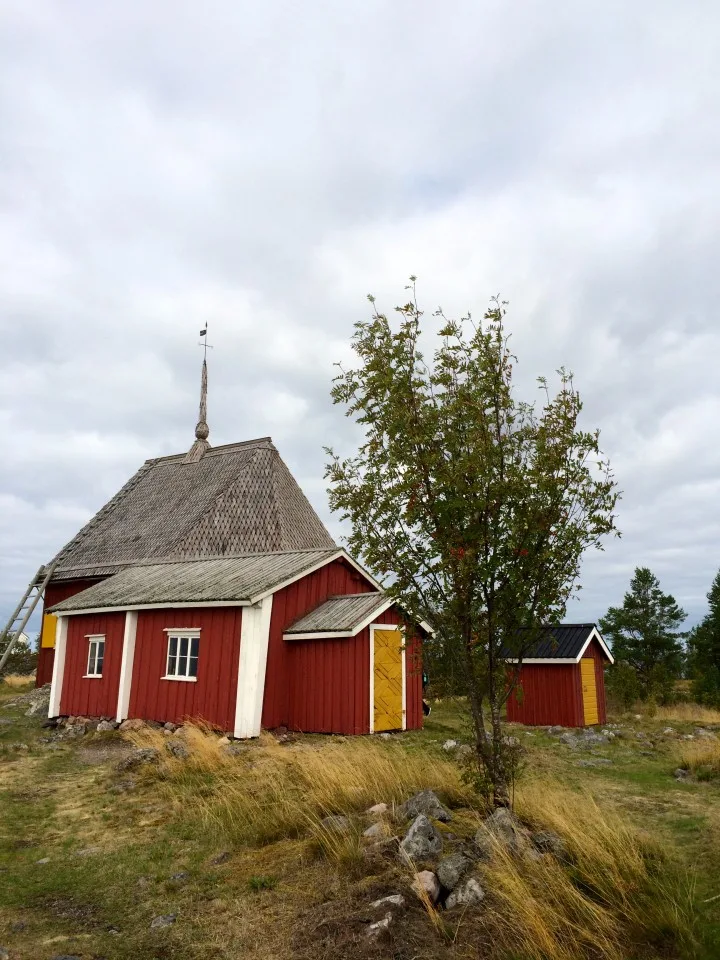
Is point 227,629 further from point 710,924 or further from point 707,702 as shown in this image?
point 707,702

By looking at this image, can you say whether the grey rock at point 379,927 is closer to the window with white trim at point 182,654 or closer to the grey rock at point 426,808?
the grey rock at point 426,808

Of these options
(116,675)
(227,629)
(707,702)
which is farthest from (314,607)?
(707,702)

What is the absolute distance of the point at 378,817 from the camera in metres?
7.01

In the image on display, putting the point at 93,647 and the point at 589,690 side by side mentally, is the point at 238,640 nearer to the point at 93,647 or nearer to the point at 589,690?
the point at 93,647

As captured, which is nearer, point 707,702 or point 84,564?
point 84,564

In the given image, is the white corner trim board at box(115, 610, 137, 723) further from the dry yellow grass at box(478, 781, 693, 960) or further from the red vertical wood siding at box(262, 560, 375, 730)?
the dry yellow grass at box(478, 781, 693, 960)

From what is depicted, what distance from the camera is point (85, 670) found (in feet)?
63.3

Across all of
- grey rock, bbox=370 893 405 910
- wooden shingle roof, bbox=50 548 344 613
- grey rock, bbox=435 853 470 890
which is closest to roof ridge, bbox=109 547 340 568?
wooden shingle roof, bbox=50 548 344 613

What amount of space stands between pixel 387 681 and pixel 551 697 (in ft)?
25.4

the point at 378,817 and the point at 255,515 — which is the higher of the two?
the point at 255,515

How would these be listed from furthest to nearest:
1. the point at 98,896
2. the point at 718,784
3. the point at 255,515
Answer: the point at 255,515, the point at 718,784, the point at 98,896

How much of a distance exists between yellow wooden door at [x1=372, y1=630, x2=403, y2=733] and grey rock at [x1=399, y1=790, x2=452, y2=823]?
8694 millimetres

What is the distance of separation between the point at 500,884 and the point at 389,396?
4643mm

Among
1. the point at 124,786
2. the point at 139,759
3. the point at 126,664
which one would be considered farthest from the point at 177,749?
the point at 126,664
